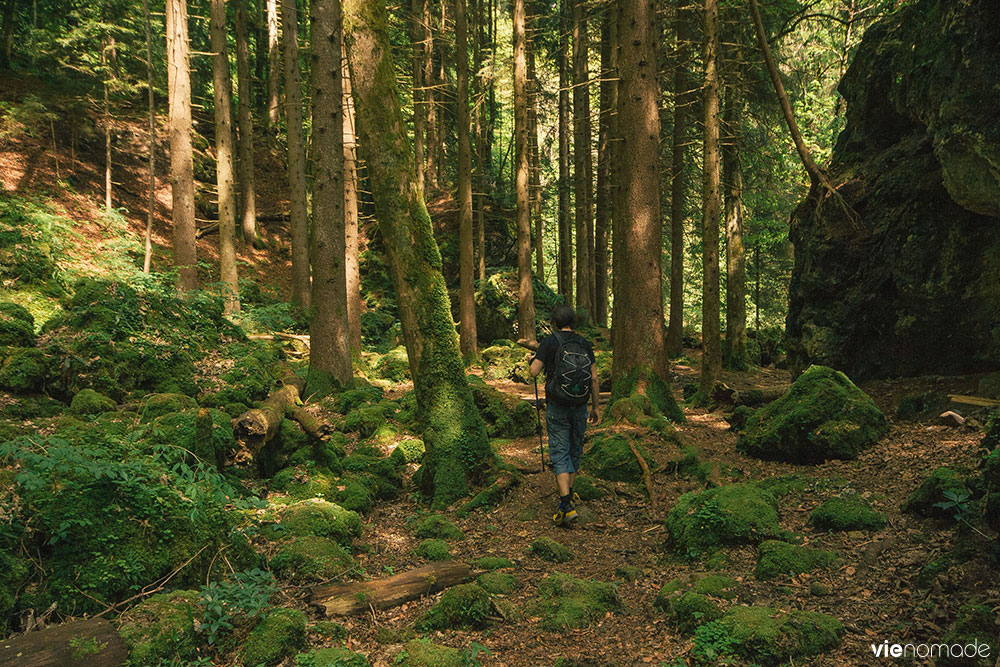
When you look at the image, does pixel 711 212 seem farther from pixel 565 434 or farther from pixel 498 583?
pixel 498 583

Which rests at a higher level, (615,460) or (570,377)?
(570,377)

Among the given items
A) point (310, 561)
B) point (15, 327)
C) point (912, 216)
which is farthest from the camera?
point (912, 216)

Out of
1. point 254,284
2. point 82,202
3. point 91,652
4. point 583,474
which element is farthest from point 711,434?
point 82,202

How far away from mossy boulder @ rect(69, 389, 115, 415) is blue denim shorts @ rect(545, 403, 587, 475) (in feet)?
18.4

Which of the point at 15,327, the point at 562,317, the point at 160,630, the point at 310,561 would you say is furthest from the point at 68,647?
the point at 15,327

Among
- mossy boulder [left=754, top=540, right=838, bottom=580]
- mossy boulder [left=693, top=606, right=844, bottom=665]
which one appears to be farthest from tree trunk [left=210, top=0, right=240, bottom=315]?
mossy boulder [left=693, top=606, right=844, bottom=665]

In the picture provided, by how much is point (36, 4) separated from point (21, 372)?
21685 mm

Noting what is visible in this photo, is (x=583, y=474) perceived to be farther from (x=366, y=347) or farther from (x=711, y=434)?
(x=366, y=347)

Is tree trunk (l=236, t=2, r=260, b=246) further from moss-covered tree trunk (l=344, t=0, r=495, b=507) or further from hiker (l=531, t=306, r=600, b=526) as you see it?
hiker (l=531, t=306, r=600, b=526)

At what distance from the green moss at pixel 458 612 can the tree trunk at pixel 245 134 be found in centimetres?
2107

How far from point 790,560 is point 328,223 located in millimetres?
9637

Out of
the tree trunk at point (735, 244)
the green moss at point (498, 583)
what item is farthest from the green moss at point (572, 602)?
the tree trunk at point (735, 244)

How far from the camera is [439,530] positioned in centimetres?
601

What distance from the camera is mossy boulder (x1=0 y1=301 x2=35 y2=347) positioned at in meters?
7.87
